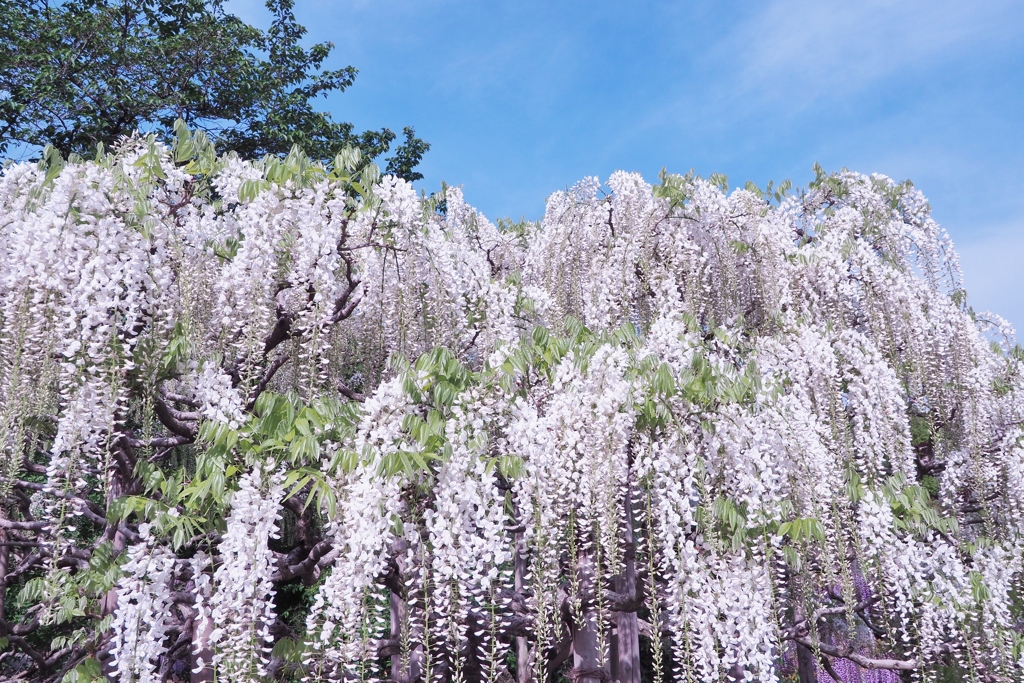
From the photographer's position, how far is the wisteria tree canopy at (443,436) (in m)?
4.12

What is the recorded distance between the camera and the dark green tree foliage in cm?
1134

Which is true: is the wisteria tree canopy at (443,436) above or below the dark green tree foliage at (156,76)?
below

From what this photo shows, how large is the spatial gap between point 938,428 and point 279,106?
12.1 m

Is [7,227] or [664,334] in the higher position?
[7,227]

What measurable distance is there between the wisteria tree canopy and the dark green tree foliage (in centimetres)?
658

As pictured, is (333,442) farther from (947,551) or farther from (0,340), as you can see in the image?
(947,551)

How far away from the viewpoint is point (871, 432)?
586 centimetres

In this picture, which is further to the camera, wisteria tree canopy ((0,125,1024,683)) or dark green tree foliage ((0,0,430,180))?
dark green tree foliage ((0,0,430,180))

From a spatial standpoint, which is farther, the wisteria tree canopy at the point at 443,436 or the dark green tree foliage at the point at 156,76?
the dark green tree foliage at the point at 156,76

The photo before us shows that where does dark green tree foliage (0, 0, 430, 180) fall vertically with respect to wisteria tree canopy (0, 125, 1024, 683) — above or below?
above

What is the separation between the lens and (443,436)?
4227mm

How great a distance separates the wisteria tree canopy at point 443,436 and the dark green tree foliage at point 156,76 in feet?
21.6

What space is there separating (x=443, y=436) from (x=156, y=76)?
36.7 feet

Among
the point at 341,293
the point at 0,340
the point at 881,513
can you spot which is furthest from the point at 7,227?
the point at 881,513
